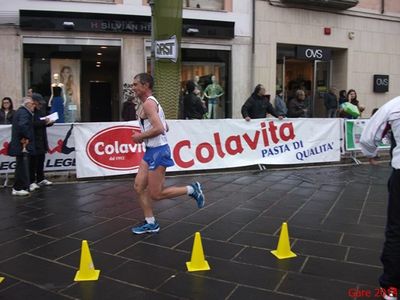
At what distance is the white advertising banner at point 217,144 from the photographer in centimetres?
907

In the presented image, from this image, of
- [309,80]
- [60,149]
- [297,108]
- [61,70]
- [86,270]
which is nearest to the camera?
[86,270]

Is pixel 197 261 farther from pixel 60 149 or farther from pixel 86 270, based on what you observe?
pixel 60 149

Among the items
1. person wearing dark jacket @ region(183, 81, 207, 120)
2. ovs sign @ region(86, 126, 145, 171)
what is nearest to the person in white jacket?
ovs sign @ region(86, 126, 145, 171)

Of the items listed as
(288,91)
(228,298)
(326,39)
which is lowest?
(228,298)

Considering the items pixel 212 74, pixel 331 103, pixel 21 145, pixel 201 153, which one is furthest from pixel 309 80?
pixel 21 145

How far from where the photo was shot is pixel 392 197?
3.46 metres

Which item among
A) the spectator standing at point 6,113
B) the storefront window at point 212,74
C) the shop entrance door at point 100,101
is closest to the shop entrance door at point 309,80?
the storefront window at point 212,74

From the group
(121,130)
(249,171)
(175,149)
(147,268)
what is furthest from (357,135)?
(147,268)

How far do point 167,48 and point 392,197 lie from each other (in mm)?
7295

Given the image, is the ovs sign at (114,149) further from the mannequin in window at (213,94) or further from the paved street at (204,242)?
the mannequin in window at (213,94)

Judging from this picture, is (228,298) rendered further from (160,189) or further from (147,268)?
(160,189)

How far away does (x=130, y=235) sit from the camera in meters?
5.31

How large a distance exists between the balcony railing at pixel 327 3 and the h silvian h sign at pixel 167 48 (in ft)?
23.0

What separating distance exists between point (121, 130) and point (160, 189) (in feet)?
13.5
